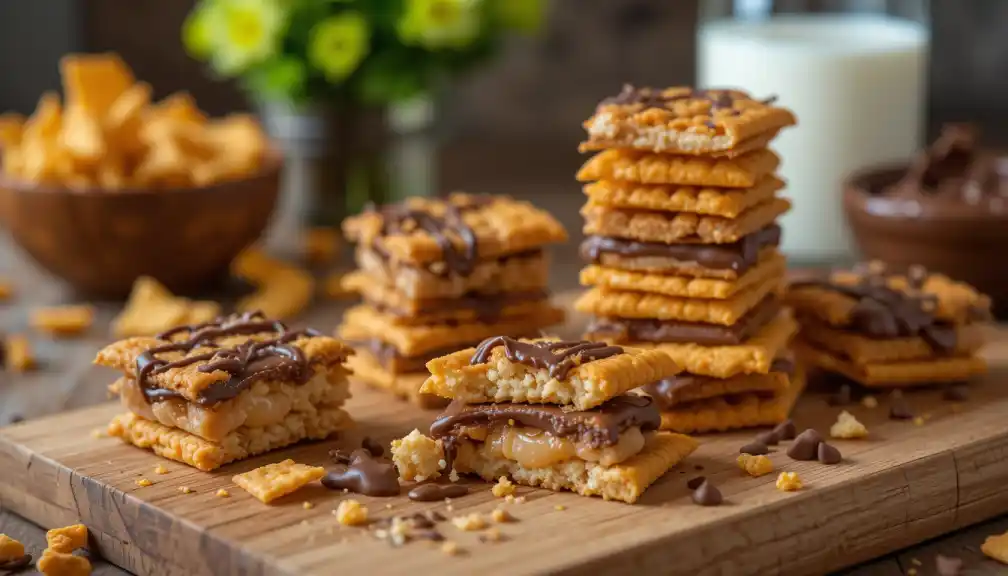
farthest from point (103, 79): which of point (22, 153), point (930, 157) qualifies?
point (930, 157)

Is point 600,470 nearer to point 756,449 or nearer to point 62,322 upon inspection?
point 756,449

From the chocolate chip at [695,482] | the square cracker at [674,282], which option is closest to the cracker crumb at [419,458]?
the chocolate chip at [695,482]

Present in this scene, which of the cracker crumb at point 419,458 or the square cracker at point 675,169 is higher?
the square cracker at point 675,169

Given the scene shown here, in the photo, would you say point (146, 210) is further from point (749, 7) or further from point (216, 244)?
point (749, 7)

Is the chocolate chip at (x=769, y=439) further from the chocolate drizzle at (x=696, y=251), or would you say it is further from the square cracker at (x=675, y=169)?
the square cracker at (x=675, y=169)

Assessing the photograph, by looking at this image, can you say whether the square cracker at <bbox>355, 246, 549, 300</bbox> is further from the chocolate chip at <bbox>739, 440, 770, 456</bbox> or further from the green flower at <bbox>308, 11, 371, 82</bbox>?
the green flower at <bbox>308, 11, 371, 82</bbox>

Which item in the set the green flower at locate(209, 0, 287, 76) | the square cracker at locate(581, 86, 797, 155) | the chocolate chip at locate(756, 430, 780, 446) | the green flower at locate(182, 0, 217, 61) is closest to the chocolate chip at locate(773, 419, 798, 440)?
the chocolate chip at locate(756, 430, 780, 446)
